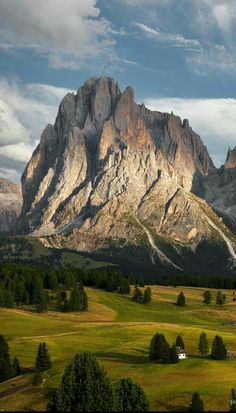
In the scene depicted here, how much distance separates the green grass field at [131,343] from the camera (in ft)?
206

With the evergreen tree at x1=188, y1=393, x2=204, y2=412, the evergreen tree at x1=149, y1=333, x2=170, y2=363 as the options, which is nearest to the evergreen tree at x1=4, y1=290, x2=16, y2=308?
the evergreen tree at x1=149, y1=333, x2=170, y2=363

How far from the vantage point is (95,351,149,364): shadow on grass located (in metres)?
83.4

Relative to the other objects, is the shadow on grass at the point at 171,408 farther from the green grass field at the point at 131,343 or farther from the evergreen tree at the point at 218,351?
the evergreen tree at the point at 218,351

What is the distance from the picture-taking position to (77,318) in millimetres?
139250

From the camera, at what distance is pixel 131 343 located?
332 feet

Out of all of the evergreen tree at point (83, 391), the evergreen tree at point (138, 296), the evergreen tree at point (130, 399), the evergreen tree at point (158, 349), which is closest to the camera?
the evergreen tree at point (83, 391)

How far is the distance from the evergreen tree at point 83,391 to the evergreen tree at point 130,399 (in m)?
0.88

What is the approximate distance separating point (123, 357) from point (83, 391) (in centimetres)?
3788

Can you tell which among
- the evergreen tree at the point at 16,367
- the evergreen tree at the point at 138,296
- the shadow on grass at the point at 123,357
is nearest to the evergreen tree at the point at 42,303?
the evergreen tree at the point at 138,296

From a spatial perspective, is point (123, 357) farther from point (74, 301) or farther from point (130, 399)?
point (74, 301)

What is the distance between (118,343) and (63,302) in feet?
190

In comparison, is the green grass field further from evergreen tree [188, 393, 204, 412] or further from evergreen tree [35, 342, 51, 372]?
evergreen tree [188, 393, 204, 412]

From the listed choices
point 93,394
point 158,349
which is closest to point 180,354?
point 158,349

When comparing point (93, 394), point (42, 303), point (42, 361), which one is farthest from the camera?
point (42, 303)
